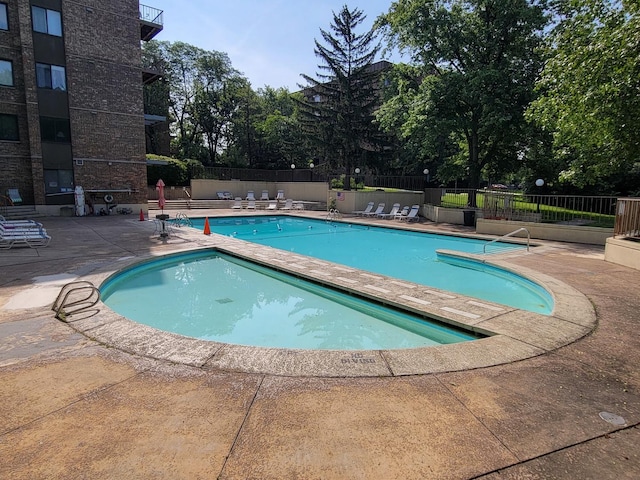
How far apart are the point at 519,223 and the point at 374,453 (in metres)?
13.2

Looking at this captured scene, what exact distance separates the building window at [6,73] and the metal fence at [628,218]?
2511 cm

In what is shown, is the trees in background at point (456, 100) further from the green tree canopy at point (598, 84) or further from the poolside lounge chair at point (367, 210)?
the poolside lounge chair at point (367, 210)

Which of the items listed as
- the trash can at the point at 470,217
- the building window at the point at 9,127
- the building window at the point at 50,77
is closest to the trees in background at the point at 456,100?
the trash can at the point at 470,217

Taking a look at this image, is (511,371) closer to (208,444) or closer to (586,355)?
(586,355)

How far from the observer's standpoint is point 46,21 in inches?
704

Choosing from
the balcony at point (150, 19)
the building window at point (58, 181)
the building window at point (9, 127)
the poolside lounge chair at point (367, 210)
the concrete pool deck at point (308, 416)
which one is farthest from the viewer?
the poolside lounge chair at point (367, 210)

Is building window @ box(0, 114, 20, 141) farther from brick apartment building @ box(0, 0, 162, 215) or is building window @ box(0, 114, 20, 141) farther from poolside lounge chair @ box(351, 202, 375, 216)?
poolside lounge chair @ box(351, 202, 375, 216)

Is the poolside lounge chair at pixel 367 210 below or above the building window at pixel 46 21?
below

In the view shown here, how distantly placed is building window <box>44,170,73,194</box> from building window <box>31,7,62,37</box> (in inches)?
268

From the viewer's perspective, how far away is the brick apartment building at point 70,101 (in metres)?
17.7

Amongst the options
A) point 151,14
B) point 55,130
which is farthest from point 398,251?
point 151,14

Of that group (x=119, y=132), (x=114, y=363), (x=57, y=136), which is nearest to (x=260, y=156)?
(x=119, y=132)

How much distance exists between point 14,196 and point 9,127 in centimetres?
342

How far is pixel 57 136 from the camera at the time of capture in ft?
61.1
